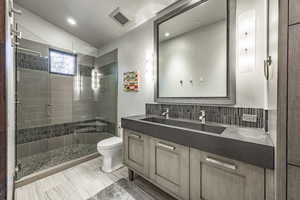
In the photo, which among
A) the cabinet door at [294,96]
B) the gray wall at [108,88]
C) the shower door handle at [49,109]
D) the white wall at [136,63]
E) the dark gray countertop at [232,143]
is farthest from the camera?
the gray wall at [108,88]

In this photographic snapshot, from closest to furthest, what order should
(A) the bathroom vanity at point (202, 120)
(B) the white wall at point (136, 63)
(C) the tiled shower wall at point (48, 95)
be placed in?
(A) the bathroom vanity at point (202, 120) < (B) the white wall at point (136, 63) < (C) the tiled shower wall at point (48, 95)

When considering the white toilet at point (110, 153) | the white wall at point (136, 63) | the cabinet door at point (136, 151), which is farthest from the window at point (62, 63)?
the cabinet door at point (136, 151)

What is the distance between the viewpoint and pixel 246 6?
1267 millimetres

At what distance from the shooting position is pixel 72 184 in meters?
Result: 1.73

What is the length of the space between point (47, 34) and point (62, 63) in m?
0.60

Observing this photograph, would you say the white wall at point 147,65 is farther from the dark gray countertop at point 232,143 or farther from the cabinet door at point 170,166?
the cabinet door at point 170,166

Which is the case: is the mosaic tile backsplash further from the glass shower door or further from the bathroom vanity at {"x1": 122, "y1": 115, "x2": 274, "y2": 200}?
the glass shower door

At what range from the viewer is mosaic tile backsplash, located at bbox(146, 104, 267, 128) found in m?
1.21

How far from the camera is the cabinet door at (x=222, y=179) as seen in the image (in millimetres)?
816

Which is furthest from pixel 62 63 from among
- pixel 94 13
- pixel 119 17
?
pixel 119 17

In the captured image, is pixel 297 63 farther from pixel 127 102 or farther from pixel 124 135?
pixel 127 102

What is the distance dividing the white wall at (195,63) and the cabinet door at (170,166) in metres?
0.78

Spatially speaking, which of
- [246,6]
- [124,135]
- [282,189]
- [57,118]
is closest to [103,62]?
[57,118]

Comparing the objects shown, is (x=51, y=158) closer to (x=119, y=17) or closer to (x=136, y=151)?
(x=136, y=151)
